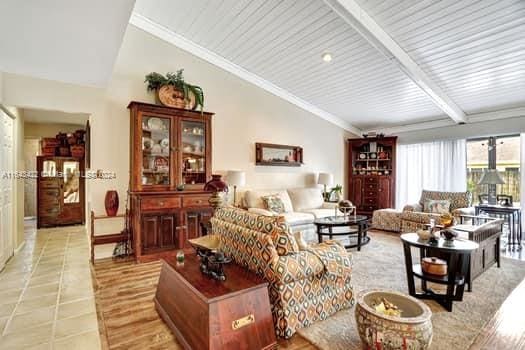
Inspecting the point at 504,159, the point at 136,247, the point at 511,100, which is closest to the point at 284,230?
the point at 136,247

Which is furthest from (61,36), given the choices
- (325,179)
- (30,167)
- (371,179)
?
(371,179)

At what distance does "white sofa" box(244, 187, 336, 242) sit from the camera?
4.91 meters

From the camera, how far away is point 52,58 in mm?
2945

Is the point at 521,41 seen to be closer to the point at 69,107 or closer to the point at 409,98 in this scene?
the point at 409,98

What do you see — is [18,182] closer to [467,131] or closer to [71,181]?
[71,181]

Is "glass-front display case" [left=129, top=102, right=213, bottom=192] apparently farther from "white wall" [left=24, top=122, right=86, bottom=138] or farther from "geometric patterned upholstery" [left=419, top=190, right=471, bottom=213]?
"geometric patterned upholstery" [left=419, top=190, right=471, bottom=213]

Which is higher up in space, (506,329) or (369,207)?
(369,207)

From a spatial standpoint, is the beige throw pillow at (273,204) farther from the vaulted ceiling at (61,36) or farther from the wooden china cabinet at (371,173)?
the vaulted ceiling at (61,36)

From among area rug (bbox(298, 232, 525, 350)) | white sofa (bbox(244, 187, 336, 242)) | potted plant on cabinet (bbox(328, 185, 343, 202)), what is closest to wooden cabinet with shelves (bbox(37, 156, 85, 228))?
white sofa (bbox(244, 187, 336, 242))

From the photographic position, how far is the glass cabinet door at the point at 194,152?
175 inches

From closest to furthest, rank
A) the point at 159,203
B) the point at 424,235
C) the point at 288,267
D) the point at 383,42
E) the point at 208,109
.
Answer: the point at 288,267 → the point at 424,235 → the point at 383,42 → the point at 159,203 → the point at 208,109

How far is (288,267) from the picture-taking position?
6.66 feet

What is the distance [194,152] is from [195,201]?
0.85 meters

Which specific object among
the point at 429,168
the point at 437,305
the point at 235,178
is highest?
the point at 429,168
